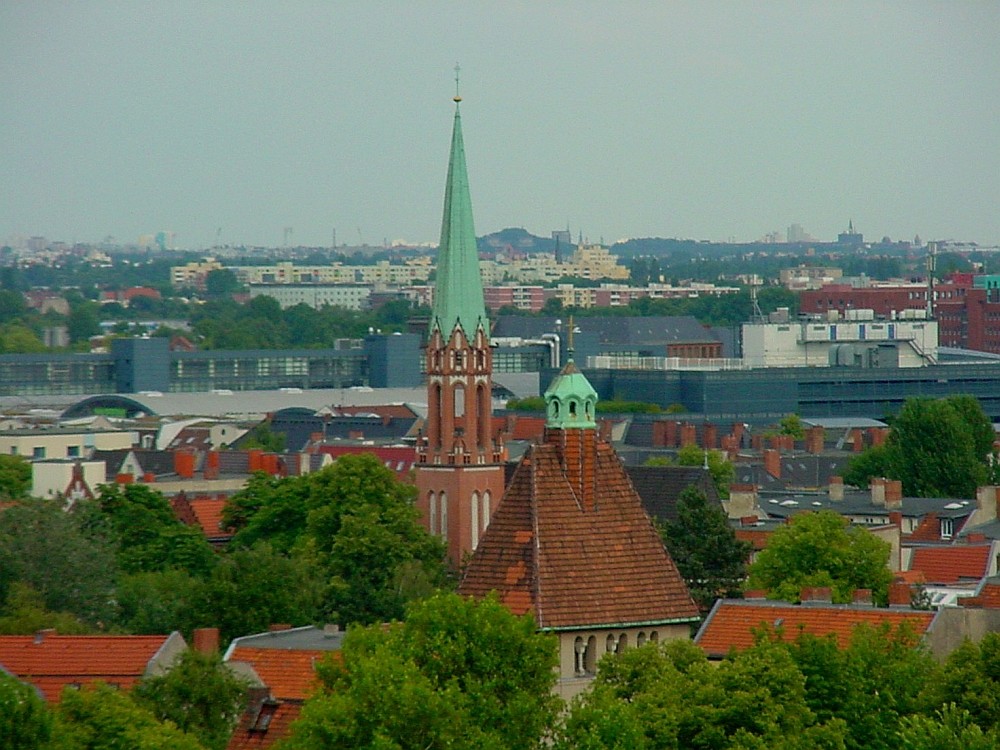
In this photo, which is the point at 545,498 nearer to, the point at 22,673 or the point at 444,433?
the point at 22,673

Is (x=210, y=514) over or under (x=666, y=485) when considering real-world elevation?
under

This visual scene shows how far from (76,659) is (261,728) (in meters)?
4.46

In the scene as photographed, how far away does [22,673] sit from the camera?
5731 centimetres

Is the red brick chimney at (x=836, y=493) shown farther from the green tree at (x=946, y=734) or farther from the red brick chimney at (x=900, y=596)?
the green tree at (x=946, y=734)

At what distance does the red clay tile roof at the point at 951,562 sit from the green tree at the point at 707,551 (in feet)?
16.4

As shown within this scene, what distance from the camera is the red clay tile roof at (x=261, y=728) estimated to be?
55.1 m

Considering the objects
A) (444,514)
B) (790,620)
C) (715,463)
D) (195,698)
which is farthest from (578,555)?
(715,463)

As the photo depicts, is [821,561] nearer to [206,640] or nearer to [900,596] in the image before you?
[900,596]

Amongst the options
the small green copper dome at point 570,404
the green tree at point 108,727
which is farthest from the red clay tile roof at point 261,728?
the small green copper dome at point 570,404

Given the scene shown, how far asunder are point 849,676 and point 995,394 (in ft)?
444

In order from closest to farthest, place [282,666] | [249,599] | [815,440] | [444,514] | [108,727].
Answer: [108,727], [282,666], [249,599], [444,514], [815,440]

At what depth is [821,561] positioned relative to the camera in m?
75.2

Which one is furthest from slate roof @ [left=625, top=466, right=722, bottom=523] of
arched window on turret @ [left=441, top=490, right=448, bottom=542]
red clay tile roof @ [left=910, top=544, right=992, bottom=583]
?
red clay tile roof @ [left=910, top=544, right=992, bottom=583]

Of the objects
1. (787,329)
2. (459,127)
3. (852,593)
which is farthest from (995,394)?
(852,593)
